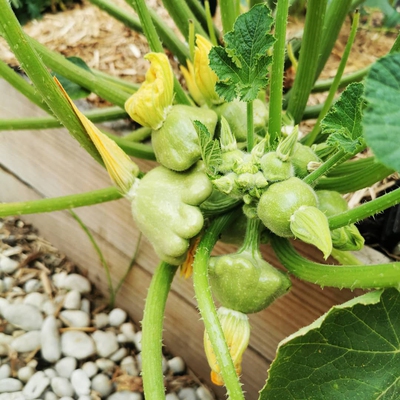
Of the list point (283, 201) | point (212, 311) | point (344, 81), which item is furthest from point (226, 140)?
point (344, 81)

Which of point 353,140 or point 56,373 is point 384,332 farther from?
point 56,373

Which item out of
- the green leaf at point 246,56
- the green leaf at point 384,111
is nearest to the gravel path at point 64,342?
the green leaf at point 246,56

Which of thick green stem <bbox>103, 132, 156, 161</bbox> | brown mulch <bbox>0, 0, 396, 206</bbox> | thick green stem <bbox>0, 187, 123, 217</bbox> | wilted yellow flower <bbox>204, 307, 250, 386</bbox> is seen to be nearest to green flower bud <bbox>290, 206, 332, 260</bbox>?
wilted yellow flower <bbox>204, 307, 250, 386</bbox>

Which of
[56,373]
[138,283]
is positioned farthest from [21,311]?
[138,283]

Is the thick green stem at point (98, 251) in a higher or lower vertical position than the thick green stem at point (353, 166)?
lower

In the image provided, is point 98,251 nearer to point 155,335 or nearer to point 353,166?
point 155,335

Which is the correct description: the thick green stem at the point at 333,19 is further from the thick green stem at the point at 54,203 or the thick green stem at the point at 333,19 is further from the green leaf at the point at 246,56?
the thick green stem at the point at 54,203

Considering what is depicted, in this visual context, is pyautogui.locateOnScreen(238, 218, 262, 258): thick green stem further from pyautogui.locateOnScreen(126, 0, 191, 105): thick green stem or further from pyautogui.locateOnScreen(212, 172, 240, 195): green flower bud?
pyautogui.locateOnScreen(126, 0, 191, 105): thick green stem
